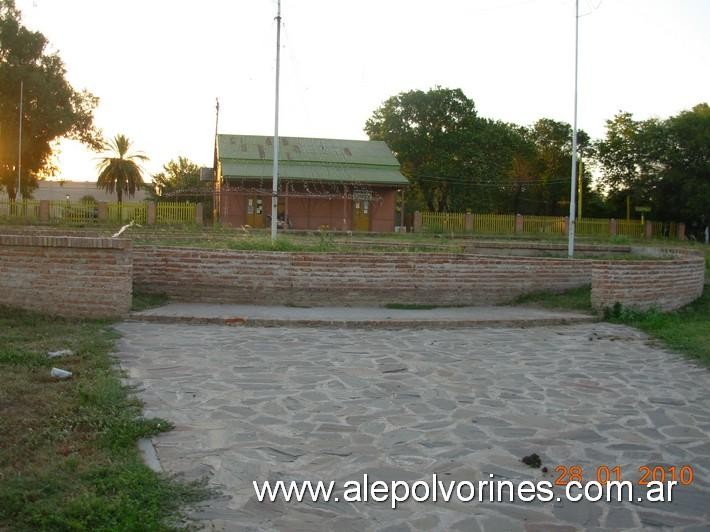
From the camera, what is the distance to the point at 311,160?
121ft

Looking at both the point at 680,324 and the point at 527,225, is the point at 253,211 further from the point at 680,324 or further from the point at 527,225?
the point at 680,324

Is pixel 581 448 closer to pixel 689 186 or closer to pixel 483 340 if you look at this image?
pixel 483 340

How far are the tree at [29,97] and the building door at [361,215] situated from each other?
17.8 meters

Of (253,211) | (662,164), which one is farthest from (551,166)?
(253,211)

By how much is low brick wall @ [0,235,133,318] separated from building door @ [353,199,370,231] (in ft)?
87.9

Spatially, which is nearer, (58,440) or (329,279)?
(58,440)

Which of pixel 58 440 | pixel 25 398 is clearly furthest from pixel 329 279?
pixel 58 440

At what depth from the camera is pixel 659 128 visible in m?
40.9

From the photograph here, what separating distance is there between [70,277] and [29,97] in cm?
3389

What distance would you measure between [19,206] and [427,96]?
2456cm

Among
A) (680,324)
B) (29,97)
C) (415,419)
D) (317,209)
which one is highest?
(29,97)

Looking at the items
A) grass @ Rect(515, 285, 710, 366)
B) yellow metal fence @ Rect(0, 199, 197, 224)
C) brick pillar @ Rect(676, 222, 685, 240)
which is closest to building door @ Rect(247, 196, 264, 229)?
yellow metal fence @ Rect(0, 199, 197, 224)

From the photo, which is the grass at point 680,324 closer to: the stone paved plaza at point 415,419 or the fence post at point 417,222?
the stone paved plaza at point 415,419

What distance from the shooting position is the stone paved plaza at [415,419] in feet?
12.0
